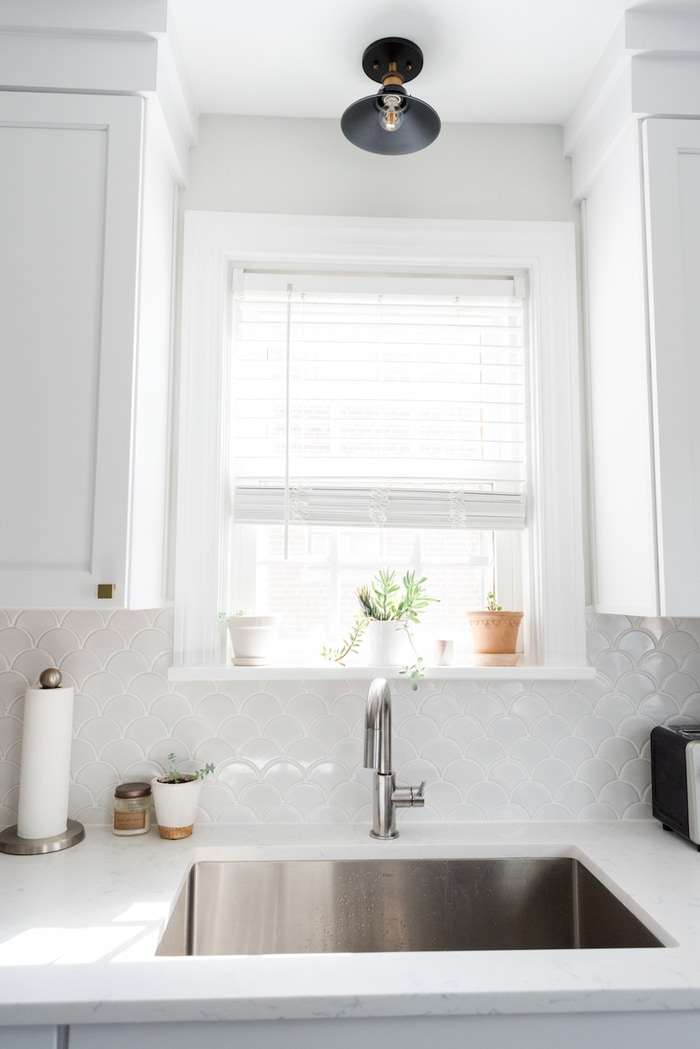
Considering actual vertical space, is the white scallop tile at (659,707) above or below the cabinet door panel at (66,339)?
Answer: below

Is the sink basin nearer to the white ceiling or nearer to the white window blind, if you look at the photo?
the white window blind

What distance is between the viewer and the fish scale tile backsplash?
1.63m

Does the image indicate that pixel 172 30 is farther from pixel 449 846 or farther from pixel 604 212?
pixel 449 846

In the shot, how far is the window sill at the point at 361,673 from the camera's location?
1.61 metres

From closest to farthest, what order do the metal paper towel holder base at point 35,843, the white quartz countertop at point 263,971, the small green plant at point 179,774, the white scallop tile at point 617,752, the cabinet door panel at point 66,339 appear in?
the white quartz countertop at point 263,971 < the cabinet door panel at point 66,339 < the metal paper towel holder base at point 35,843 < the small green plant at point 179,774 < the white scallop tile at point 617,752

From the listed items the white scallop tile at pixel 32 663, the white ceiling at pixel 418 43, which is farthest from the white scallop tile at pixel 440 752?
the white ceiling at pixel 418 43

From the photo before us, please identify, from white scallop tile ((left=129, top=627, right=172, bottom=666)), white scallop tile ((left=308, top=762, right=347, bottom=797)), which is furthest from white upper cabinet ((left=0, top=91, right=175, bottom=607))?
white scallop tile ((left=308, top=762, right=347, bottom=797))

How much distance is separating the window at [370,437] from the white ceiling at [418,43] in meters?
0.41

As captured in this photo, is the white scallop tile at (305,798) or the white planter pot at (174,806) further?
the white scallop tile at (305,798)

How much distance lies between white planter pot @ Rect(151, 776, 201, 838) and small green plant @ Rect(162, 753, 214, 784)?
0.12 feet

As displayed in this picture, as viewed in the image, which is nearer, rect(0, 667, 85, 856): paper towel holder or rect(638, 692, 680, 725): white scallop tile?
rect(0, 667, 85, 856): paper towel holder

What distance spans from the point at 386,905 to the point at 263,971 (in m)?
0.54

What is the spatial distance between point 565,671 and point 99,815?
111 centimetres

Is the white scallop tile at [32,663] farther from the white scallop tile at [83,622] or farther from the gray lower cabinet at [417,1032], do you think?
the gray lower cabinet at [417,1032]
